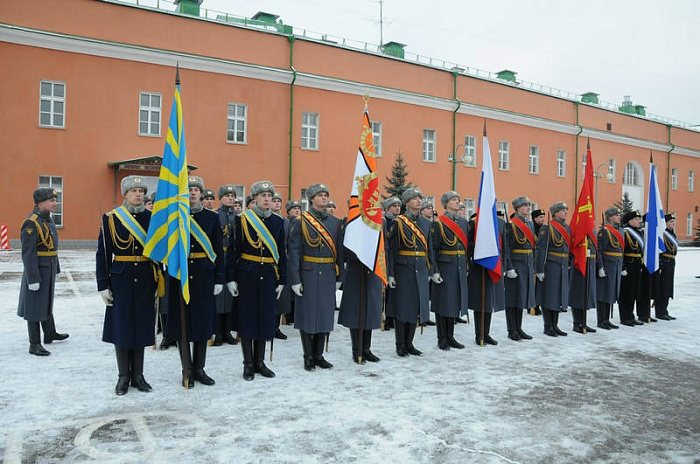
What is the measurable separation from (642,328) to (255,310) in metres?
6.10

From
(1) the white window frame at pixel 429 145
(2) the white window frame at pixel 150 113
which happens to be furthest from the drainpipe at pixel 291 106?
(1) the white window frame at pixel 429 145

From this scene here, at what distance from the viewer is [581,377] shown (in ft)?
17.6

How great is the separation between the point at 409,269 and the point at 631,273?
173 inches

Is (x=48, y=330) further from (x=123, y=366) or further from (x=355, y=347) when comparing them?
(x=355, y=347)

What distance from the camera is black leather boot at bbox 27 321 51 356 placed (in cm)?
571

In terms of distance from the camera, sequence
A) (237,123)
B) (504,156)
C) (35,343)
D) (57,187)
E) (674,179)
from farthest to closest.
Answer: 1. (674,179)
2. (504,156)
3. (237,123)
4. (57,187)
5. (35,343)

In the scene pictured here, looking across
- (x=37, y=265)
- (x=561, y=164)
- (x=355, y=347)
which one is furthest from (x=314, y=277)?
(x=561, y=164)

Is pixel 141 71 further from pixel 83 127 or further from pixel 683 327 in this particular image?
pixel 683 327

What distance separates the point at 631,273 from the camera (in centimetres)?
858

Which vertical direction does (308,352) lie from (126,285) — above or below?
below

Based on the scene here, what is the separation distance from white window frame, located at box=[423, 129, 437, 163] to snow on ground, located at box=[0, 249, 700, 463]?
1913cm

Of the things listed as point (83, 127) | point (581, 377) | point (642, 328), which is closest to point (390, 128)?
point (83, 127)

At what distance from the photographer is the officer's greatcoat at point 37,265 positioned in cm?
580

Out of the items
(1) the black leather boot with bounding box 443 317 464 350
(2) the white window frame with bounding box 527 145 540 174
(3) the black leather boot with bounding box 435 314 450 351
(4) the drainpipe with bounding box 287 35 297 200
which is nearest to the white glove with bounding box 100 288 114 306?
(3) the black leather boot with bounding box 435 314 450 351
